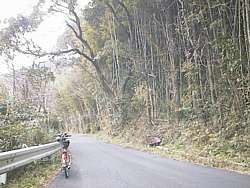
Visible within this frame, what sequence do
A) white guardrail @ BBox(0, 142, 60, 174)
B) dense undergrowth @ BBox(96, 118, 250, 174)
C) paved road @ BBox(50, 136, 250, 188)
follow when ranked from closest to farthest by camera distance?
→ 1. white guardrail @ BBox(0, 142, 60, 174)
2. paved road @ BBox(50, 136, 250, 188)
3. dense undergrowth @ BBox(96, 118, 250, 174)

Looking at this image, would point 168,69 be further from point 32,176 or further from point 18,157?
point 18,157

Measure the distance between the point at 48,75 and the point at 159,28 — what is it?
1049 cm

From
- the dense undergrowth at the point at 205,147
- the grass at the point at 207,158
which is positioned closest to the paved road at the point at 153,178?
the grass at the point at 207,158

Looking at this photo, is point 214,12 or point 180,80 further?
point 180,80

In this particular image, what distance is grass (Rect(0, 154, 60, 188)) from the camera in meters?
8.40

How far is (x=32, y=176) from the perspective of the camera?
31.8 feet

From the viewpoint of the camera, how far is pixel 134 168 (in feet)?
35.6

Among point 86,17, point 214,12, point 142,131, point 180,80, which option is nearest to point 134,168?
point 214,12

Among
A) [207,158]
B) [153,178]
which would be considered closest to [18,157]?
[153,178]

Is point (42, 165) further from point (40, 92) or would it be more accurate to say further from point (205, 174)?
point (40, 92)

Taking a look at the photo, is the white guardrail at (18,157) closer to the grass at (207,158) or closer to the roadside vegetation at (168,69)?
the roadside vegetation at (168,69)

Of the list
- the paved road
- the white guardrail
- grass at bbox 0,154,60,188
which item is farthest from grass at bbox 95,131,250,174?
→ the white guardrail

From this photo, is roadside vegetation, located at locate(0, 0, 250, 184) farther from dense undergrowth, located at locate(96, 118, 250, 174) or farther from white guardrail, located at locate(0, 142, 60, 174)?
white guardrail, located at locate(0, 142, 60, 174)

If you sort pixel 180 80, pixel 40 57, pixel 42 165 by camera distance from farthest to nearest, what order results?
pixel 40 57, pixel 180 80, pixel 42 165
